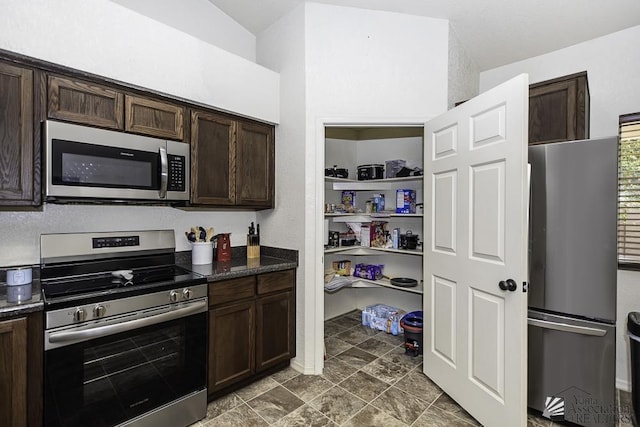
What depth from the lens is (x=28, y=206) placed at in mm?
1640

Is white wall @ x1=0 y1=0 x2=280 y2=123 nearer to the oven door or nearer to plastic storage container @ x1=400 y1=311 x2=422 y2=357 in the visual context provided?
the oven door

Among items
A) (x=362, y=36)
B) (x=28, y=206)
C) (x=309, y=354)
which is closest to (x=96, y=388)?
(x=28, y=206)

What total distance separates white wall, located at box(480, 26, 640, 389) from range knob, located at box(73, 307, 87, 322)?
138 inches

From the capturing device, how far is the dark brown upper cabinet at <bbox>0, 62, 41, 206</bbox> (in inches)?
60.9

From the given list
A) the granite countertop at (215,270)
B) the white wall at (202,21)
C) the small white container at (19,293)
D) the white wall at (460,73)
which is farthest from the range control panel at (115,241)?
the white wall at (460,73)

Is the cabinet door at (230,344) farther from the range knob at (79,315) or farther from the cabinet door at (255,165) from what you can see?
the cabinet door at (255,165)

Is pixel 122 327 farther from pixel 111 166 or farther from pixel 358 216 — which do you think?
pixel 358 216

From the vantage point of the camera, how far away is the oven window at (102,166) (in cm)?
169

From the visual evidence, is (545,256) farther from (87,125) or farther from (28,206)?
(28,206)

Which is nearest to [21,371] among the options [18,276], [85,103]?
[18,276]

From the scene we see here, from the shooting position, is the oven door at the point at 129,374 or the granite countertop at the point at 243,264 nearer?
the oven door at the point at 129,374

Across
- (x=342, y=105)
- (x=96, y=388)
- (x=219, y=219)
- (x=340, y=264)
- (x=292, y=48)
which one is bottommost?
(x=96, y=388)

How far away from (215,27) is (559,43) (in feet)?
9.61

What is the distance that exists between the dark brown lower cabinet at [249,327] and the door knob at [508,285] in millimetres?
1490
